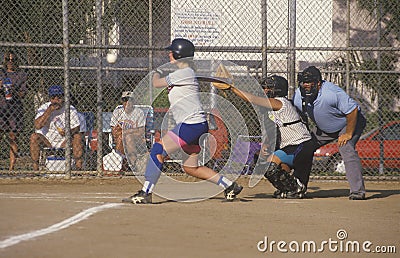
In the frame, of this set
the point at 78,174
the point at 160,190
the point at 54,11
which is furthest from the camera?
the point at 54,11

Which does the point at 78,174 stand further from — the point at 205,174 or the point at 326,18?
the point at 326,18

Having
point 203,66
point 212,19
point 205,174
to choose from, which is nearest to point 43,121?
point 203,66

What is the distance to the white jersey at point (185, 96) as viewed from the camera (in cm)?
862

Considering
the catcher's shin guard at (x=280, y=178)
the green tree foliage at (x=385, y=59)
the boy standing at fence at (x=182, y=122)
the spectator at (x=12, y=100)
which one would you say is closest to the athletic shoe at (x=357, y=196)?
the catcher's shin guard at (x=280, y=178)

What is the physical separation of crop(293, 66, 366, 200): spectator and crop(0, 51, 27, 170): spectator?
16.5 ft

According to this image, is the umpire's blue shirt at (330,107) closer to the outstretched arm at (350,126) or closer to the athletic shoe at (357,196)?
the outstretched arm at (350,126)

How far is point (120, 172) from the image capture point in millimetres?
12656

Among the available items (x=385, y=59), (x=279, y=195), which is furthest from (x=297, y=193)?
(x=385, y=59)

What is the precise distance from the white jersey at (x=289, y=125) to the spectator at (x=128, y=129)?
11.3 feet

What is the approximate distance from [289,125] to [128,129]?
384 cm

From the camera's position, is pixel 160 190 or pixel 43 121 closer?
pixel 160 190

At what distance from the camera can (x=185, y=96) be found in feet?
28.5

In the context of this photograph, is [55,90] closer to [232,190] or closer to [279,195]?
[279,195]

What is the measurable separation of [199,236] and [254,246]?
0.58 m
